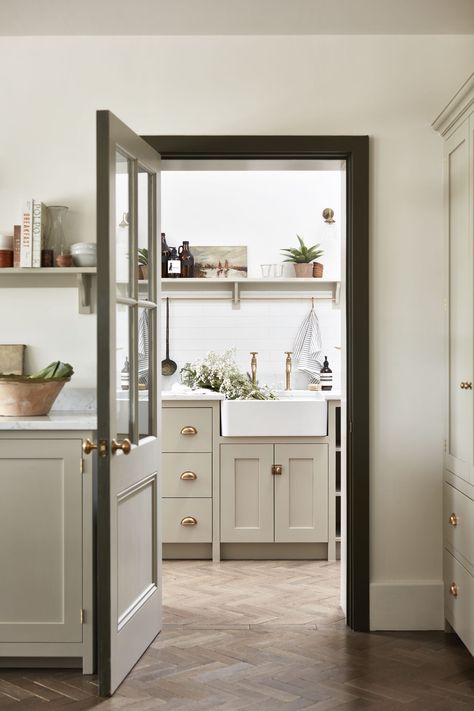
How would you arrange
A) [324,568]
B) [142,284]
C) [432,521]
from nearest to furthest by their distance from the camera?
[142,284] < [432,521] < [324,568]

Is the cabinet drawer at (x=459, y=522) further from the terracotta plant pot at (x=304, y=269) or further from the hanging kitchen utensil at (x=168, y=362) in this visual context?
the hanging kitchen utensil at (x=168, y=362)

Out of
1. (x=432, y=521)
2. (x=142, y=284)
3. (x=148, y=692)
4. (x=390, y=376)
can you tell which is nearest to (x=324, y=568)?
(x=432, y=521)

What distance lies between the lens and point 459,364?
3266 mm

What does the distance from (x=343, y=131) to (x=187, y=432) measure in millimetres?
2104

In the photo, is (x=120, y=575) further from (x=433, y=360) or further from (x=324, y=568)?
(x=324, y=568)

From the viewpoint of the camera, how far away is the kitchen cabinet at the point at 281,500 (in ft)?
15.7

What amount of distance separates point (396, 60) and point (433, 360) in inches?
54.9

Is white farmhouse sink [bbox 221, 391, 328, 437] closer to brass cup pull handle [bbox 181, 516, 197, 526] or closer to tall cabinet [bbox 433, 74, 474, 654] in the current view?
brass cup pull handle [bbox 181, 516, 197, 526]

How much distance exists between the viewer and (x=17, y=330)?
358 cm

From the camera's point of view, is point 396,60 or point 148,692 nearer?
point 148,692

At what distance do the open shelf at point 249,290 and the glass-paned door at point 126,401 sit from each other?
210 centimetres

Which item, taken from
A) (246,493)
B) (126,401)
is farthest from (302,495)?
(126,401)

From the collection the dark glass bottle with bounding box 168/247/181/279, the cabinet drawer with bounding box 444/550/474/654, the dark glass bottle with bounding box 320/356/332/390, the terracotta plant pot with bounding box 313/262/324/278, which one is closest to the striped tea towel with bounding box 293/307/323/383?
the dark glass bottle with bounding box 320/356/332/390

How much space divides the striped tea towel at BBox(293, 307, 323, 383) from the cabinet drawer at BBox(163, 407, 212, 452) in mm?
1002
